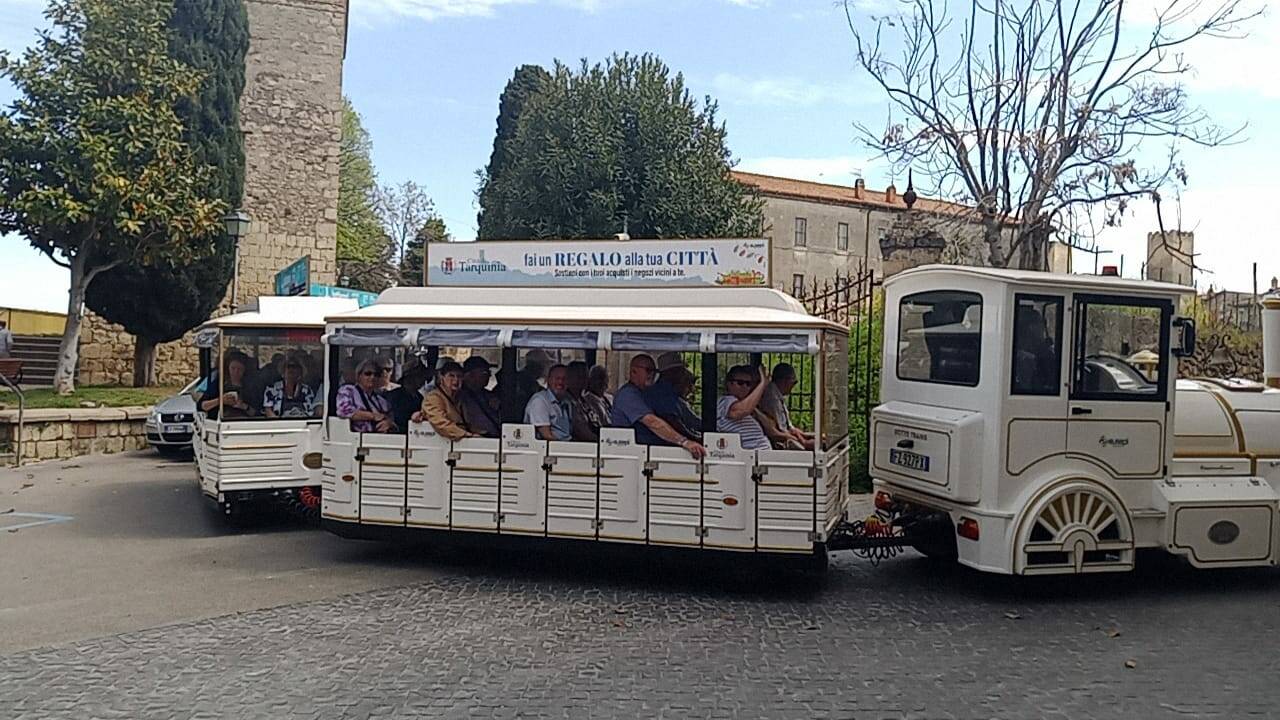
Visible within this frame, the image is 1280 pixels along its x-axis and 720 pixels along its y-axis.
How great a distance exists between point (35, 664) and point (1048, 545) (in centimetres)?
666

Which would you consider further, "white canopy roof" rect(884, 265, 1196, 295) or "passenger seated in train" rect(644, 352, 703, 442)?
"passenger seated in train" rect(644, 352, 703, 442)

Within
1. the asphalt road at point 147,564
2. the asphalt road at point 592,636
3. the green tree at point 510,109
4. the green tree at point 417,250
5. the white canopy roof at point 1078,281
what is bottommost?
the asphalt road at point 147,564

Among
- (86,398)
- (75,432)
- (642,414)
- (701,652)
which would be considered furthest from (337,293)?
(701,652)

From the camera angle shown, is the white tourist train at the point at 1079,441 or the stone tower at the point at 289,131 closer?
the white tourist train at the point at 1079,441

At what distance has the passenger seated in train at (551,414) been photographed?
8.24 m

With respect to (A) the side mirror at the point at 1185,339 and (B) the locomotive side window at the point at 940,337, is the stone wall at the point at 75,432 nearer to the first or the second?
(B) the locomotive side window at the point at 940,337

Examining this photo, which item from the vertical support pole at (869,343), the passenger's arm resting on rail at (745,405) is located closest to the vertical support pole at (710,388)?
the passenger's arm resting on rail at (745,405)

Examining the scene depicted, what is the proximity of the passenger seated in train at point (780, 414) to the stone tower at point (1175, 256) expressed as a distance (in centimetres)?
563

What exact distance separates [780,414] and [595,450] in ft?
4.95

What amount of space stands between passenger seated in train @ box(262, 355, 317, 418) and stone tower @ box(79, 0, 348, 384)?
19.0 meters

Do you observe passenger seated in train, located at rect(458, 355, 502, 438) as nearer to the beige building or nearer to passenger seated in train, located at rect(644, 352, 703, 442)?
passenger seated in train, located at rect(644, 352, 703, 442)

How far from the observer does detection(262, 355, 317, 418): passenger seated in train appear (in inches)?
405

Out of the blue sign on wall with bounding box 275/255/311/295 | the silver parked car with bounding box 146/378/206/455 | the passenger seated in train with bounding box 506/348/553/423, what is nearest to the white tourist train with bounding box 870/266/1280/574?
the passenger seated in train with bounding box 506/348/553/423

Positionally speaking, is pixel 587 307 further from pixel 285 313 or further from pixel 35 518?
pixel 35 518
